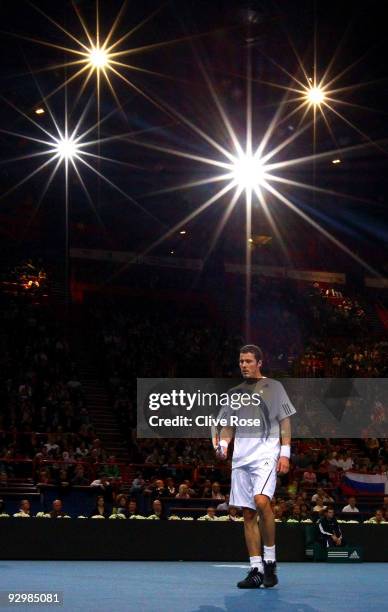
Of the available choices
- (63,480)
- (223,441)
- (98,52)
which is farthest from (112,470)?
(223,441)

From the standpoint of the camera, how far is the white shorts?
294 inches

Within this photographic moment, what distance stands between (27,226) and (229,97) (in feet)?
42.6

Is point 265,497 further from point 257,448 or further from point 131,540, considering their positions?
point 131,540

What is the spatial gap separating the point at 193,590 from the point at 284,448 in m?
1.37

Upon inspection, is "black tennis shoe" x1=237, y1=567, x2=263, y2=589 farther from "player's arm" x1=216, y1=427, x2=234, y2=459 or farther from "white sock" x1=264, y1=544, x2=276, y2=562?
"player's arm" x1=216, y1=427, x2=234, y2=459

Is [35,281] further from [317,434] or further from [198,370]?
[317,434]

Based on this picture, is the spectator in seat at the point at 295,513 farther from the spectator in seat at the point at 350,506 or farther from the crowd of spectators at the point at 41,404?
the crowd of spectators at the point at 41,404

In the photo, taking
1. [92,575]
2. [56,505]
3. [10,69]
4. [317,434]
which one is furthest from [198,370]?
[92,575]

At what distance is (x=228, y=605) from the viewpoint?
584 cm

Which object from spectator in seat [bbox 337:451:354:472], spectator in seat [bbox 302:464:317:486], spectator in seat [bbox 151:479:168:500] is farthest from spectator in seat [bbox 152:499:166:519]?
spectator in seat [bbox 337:451:354:472]

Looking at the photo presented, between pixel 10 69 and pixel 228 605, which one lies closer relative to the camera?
pixel 228 605

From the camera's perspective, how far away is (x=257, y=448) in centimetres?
758

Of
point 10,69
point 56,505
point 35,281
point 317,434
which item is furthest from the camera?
point 35,281

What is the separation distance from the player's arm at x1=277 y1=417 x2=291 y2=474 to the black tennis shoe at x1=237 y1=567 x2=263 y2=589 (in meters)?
0.82
